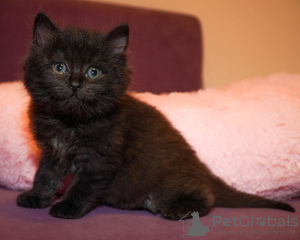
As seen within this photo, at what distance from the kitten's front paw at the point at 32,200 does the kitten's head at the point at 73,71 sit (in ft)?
1.51

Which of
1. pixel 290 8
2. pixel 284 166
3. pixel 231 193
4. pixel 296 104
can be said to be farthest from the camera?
pixel 290 8

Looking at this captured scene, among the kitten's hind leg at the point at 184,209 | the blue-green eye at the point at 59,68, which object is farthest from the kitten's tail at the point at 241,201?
the blue-green eye at the point at 59,68

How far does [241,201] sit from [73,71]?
3.45 ft

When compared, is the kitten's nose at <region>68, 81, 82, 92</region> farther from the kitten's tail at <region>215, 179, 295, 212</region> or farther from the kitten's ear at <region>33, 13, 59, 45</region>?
the kitten's tail at <region>215, 179, 295, 212</region>

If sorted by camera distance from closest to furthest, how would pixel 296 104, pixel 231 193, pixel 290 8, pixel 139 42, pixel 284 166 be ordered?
pixel 231 193, pixel 284 166, pixel 296 104, pixel 139 42, pixel 290 8

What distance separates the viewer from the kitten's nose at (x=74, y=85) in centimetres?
136

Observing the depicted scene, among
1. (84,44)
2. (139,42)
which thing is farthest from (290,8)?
(84,44)

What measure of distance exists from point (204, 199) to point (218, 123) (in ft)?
1.81

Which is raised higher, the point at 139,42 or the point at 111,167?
the point at 139,42

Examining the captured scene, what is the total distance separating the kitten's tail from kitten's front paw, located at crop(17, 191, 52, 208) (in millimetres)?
861

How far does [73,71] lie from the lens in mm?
1412

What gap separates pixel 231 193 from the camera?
1732mm

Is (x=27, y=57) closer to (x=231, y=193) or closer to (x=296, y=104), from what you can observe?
(x=231, y=193)

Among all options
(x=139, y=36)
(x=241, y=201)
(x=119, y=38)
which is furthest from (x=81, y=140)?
(x=139, y=36)
